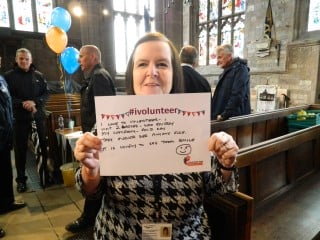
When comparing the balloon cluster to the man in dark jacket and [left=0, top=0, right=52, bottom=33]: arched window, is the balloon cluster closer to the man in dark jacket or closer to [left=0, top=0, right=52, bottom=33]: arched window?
[left=0, top=0, right=52, bottom=33]: arched window

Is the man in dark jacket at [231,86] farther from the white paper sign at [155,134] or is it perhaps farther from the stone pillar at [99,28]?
the stone pillar at [99,28]

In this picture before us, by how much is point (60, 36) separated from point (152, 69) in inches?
165

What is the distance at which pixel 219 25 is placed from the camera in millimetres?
7688

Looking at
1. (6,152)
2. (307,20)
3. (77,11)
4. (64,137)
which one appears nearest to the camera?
(6,152)

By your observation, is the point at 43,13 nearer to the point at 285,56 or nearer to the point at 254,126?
the point at 285,56

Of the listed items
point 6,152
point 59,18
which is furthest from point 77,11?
point 6,152

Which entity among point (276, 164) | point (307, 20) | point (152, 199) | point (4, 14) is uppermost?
point (4, 14)

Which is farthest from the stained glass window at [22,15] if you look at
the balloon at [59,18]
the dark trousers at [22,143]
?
the dark trousers at [22,143]

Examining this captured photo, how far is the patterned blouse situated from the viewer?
0.85 metres

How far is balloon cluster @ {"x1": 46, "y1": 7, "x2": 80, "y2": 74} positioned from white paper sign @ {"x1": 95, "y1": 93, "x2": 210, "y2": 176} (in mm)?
4259

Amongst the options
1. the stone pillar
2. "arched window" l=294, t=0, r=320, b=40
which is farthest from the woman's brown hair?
the stone pillar

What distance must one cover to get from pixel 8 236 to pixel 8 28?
20.6 feet

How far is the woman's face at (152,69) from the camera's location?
870 mm

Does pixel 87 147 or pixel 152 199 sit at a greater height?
pixel 87 147
